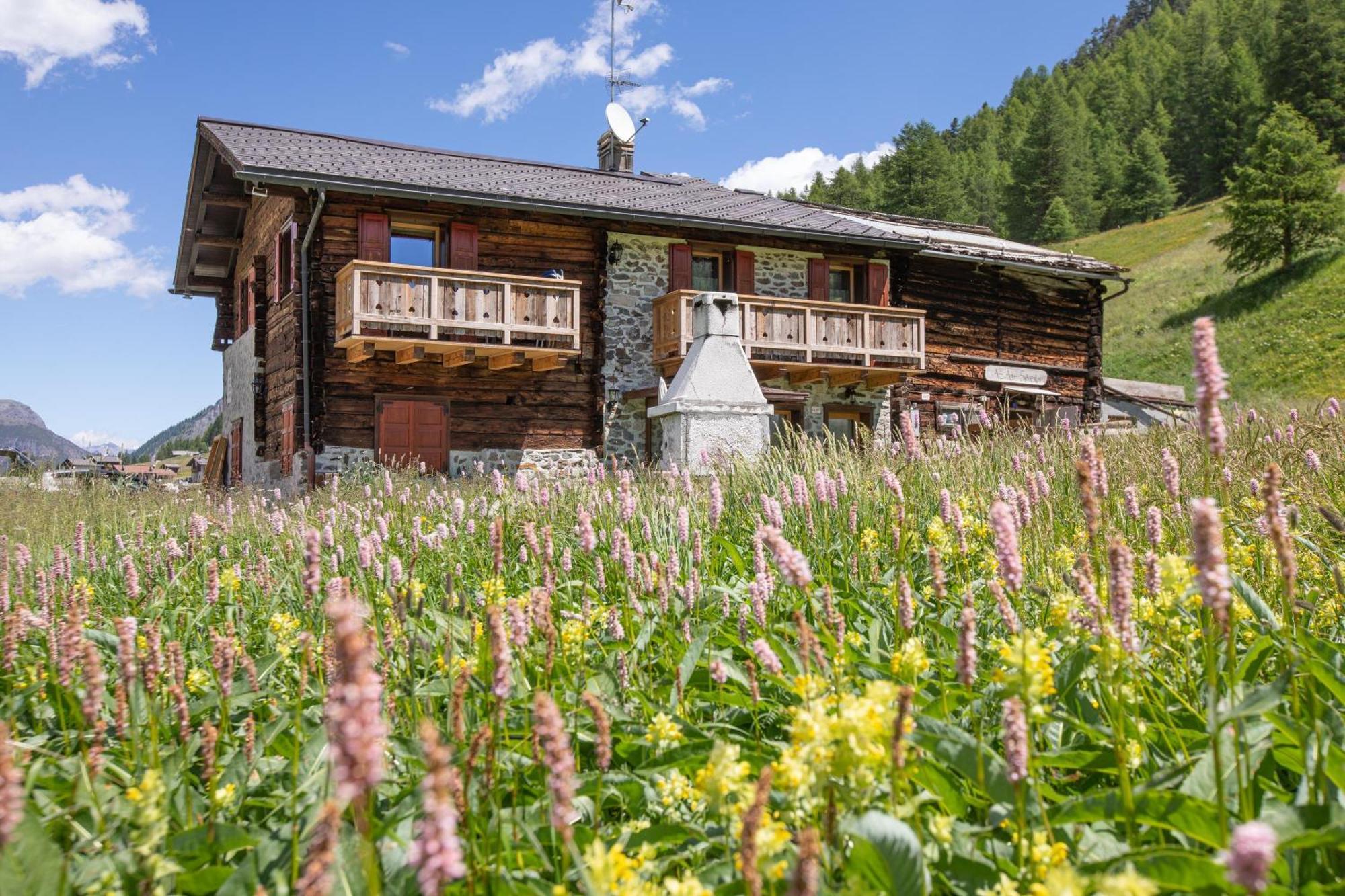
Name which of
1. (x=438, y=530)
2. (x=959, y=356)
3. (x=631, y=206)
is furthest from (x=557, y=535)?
(x=959, y=356)

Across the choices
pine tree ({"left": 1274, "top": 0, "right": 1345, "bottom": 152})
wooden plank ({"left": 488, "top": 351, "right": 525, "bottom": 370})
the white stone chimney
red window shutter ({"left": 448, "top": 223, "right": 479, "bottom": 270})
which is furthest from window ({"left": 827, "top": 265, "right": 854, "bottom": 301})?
pine tree ({"left": 1274, "top": 0, "right": 1345, "bottom": 152})

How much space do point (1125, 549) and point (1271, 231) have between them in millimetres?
49106

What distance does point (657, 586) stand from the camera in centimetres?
377

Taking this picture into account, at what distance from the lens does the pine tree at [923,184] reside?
217 ft

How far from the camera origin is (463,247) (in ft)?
59.9

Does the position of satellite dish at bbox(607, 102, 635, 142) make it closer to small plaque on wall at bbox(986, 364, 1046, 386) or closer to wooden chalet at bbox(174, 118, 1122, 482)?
wooden chalet at bbox(174, 118, 1122, 482)

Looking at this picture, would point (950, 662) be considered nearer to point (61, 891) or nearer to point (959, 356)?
point (61, 891)

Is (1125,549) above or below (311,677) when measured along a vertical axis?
above

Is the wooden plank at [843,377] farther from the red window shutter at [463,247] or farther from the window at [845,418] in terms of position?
the red window shutter at [463,247]

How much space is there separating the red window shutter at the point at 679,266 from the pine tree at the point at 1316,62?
5984cm

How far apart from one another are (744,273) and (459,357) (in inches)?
278

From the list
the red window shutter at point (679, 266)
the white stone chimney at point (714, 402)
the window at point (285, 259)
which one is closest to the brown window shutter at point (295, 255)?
the window at point (285, 259)

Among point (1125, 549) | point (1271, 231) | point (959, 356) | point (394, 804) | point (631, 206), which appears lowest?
point (394, 804)

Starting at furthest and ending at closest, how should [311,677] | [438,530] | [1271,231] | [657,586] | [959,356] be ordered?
[1271,231], [959,356], [438,530], [657,586], [311,677]
